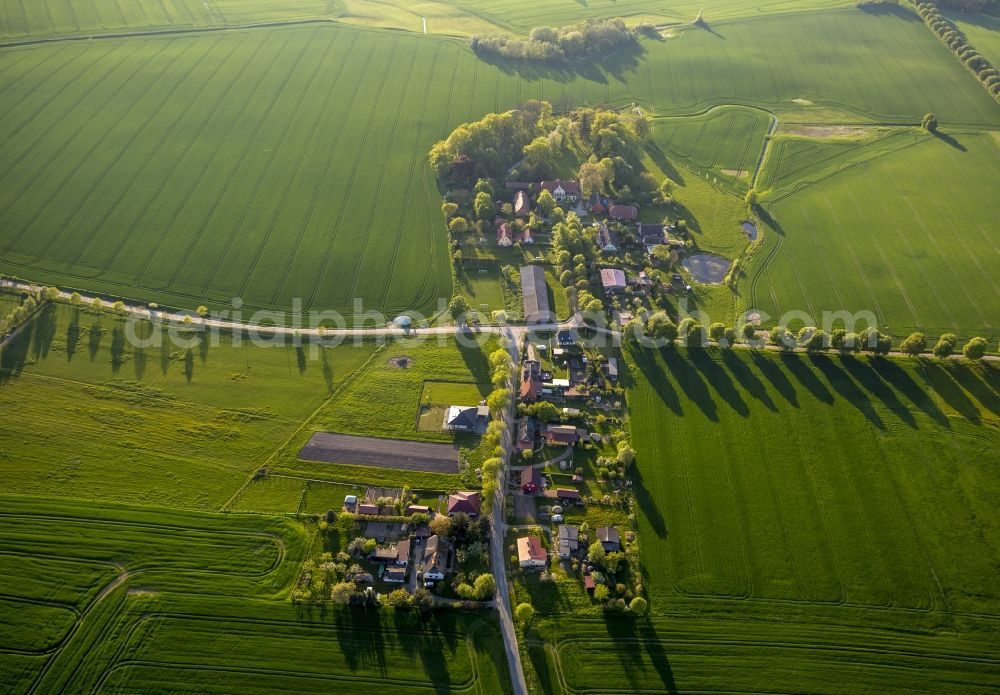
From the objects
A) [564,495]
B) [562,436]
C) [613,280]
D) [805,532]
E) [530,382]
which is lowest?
[805,532]

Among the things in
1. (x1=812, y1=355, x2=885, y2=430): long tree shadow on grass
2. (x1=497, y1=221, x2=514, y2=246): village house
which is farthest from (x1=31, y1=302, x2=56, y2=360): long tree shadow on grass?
Answer: (x1=812, y1=355, x2=885, y2=430): long tree shadow on grass

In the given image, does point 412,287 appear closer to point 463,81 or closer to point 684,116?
point 463,81

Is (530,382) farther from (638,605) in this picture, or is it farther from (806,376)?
(806,376)

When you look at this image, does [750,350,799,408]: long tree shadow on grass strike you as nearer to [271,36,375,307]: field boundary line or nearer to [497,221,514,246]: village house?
[497,221,514,246]: village house

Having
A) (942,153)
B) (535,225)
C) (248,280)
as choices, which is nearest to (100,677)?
(248,280)

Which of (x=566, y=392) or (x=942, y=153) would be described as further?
(x=942, y=153)

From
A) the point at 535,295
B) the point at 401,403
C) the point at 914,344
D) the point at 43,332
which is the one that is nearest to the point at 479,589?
the point at 401,403
